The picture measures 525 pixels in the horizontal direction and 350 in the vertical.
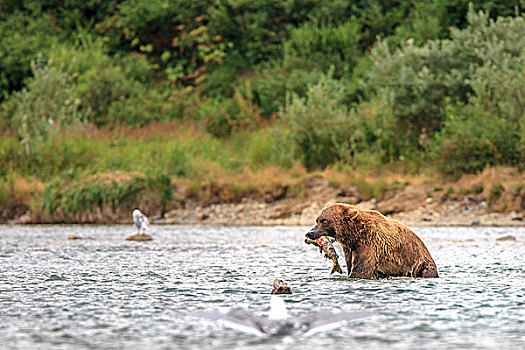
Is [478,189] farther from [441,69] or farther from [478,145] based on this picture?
[441,69]

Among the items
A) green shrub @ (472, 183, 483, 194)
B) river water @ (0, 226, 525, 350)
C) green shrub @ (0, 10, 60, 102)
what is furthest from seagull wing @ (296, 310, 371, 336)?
green shrub @ (0, 10, 60, 102)

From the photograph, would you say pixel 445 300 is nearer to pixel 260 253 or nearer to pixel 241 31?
pixel 260 253

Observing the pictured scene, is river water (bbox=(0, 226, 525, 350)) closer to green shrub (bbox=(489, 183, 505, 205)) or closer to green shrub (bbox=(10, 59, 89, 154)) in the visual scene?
green shrub (bbox=(489, 183, 505, 205))

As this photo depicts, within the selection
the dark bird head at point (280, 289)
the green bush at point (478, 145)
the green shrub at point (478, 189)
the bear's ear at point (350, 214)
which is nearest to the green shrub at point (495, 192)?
the green shrub at point (478, 189)

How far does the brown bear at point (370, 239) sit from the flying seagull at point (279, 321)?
8.61 feet

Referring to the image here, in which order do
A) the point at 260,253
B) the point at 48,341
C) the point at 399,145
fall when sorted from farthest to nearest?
1. the point at 399,145
2. the point at 260,253
3. the point at 48,341

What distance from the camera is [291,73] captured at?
137 feet

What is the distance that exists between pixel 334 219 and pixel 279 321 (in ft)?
11.8

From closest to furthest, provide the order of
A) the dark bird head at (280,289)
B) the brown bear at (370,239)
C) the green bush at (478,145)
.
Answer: the dark bird head at (280,289)
the brown bear at (370,239)
the green bush at (478,145)

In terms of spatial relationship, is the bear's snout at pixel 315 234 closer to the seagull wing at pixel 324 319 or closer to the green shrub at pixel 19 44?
the seagull wing at pixel 324 319

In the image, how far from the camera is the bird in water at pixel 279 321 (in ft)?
24.4

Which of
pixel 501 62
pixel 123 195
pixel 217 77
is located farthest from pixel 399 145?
pixel 217 77

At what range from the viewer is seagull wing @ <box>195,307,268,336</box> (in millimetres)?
7469

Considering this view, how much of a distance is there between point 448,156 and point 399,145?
285cm
